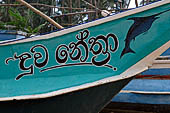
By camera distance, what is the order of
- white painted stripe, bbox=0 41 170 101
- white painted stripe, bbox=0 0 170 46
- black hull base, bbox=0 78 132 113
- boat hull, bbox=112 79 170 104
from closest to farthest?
white painted stripe, bbox=0 0 170 46, white painted stripe, bbox=0 41 170 101, black hull base, bbox=0 78 132 113, boat hull, bbox=112 79 170 104

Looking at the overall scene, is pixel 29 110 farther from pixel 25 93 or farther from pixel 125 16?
pixel 125 16

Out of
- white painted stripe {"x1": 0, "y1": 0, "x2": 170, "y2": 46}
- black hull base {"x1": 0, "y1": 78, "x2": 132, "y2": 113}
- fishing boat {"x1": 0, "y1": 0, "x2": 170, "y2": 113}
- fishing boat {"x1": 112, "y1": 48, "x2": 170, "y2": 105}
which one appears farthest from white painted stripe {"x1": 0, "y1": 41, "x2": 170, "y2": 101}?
fishing boat {"x1": 112, "y1": 48, "x2": 170, "y2": 105}

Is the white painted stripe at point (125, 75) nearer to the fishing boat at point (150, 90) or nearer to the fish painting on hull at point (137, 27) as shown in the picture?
the fish painting on hull at point (137, 27)

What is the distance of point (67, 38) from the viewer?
2.84 m

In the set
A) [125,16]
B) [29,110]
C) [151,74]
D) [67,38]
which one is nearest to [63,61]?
[67,38]

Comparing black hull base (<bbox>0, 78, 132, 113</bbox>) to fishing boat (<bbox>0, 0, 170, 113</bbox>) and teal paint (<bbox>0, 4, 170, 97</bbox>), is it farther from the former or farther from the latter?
teal paint (<bbox>0, 4, 170, 97</bbox>)

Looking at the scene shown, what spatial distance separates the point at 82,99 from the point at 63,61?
0.61 m

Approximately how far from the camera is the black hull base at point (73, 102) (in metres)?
2.76

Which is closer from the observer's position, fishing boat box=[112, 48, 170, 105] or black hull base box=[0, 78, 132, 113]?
black hull base box=[0, 78, 132, 113]

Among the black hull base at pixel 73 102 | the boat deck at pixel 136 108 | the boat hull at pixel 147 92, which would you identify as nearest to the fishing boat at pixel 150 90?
the boat hull at pixel 147 92

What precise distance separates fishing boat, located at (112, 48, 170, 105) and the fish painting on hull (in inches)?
73.0

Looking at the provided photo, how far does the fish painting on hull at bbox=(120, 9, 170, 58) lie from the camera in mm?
2529

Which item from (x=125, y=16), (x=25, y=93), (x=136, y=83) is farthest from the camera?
(x=136, y=83)

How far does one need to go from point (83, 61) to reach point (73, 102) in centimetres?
62
